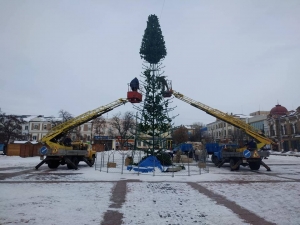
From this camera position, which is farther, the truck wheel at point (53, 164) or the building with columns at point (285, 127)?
the building with columns at point (285, 127)

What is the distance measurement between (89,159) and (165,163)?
778 cm

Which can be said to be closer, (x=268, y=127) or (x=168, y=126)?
(x=168, y=126)

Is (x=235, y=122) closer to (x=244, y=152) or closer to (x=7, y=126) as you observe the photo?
(x=244, y=152)

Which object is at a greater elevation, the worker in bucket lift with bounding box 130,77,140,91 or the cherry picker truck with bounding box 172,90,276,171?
the worker in bucket lift with bounding box 130,77,140,91

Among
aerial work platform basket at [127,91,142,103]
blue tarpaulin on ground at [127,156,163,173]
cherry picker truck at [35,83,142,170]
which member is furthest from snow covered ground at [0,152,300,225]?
aerial work platform basket at [127,91,142,103]

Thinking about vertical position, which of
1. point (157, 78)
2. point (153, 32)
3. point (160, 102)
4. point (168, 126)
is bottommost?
point (168, 126)

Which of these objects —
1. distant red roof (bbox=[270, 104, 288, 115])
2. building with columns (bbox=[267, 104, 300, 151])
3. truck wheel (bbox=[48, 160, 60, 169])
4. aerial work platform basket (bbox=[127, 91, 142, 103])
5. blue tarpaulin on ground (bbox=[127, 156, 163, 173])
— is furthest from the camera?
distant red roof (bbox=[270, 104, 288, 115])

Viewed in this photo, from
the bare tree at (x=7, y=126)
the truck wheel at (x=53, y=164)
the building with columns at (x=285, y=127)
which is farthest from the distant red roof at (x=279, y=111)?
the bare tree at (x=7, y=126)

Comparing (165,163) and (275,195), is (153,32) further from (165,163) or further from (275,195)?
(275,195)

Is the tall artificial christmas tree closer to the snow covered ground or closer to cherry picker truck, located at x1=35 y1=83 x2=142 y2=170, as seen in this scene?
cherry picker truck, located at x1=35 y1=83 x2=142 y2=170

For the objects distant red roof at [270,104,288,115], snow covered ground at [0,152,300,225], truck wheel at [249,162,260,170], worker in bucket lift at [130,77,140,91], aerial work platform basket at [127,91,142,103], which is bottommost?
snow covered ground at [0,152,300,225]

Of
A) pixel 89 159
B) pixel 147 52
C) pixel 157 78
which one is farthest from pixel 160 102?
pixel 89 159

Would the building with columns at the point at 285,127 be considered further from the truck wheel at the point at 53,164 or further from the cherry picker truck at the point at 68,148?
the truck wheel at the point at 53,164

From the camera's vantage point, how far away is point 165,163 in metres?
18.9
